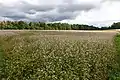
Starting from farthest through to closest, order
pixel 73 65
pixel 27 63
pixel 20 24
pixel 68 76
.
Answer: pixel 20 24, pixel 27 63, pixel 73 65, pixel 68 76

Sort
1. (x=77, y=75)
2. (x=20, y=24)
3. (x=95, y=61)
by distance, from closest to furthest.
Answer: (x=77, y=75) < (x=95, y=61) < (x=20, y=24)

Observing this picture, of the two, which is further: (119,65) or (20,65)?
(119,65)

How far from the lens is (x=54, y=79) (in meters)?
11.5

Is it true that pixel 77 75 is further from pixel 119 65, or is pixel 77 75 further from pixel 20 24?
pixel 20 24

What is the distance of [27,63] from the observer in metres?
15.9

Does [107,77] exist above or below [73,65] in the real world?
below

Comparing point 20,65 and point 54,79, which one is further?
point 20,65

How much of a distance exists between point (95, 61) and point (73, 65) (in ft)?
9.49

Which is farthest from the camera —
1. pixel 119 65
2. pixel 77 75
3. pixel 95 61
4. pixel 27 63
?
pixel 119 65

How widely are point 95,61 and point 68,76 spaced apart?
505 cm

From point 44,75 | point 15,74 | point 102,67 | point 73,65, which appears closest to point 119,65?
point 102,67

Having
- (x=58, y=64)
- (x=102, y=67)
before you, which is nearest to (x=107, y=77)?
(x=102, y=67)

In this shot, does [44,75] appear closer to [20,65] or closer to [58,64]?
[58,64]

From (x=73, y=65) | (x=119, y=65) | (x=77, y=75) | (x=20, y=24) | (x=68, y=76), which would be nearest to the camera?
(x=68, y=76)
